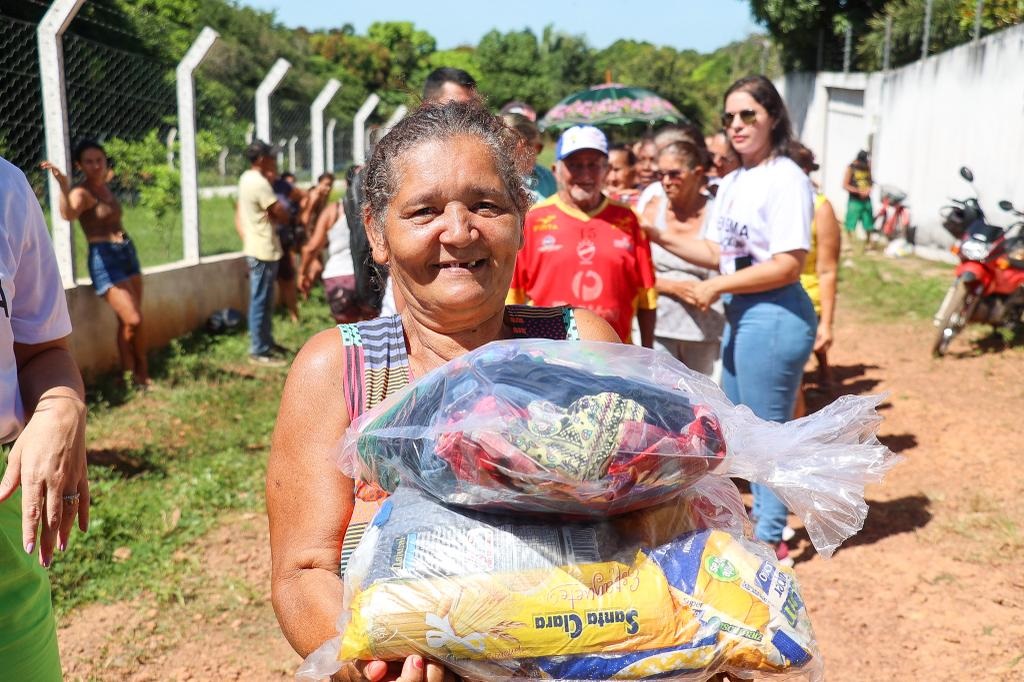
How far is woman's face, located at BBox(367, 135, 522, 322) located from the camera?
5.73ft

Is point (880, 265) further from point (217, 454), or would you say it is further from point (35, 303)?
point (35, 303)

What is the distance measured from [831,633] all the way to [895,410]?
3.61 metres

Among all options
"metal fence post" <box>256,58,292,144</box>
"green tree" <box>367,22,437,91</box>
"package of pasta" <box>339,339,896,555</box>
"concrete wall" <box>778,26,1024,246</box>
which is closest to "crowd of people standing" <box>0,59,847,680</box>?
"package of pasta" <box>339,339,896,555</box>

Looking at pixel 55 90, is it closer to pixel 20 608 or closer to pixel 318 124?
pixel 20 608

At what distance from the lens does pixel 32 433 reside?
1.76m

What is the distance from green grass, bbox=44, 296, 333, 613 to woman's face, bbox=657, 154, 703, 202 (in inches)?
117

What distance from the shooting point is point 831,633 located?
390 cm

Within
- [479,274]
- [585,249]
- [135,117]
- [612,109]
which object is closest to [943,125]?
[612,109]

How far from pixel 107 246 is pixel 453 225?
236 inches

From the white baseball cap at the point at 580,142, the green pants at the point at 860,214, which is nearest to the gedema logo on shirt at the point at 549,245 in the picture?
the white baseball cap at the point at 580,142

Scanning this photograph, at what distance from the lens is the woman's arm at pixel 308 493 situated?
1623 millimetres

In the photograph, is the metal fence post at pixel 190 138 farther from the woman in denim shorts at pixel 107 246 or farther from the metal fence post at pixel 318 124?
the metal fence post at pixel 318 124

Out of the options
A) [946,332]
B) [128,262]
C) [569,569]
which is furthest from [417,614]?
[946,332]

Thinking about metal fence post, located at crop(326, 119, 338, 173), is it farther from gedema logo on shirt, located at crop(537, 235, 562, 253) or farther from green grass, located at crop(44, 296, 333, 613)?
gedema logo on shirt, located at crop(537, 235, 562, 253)
